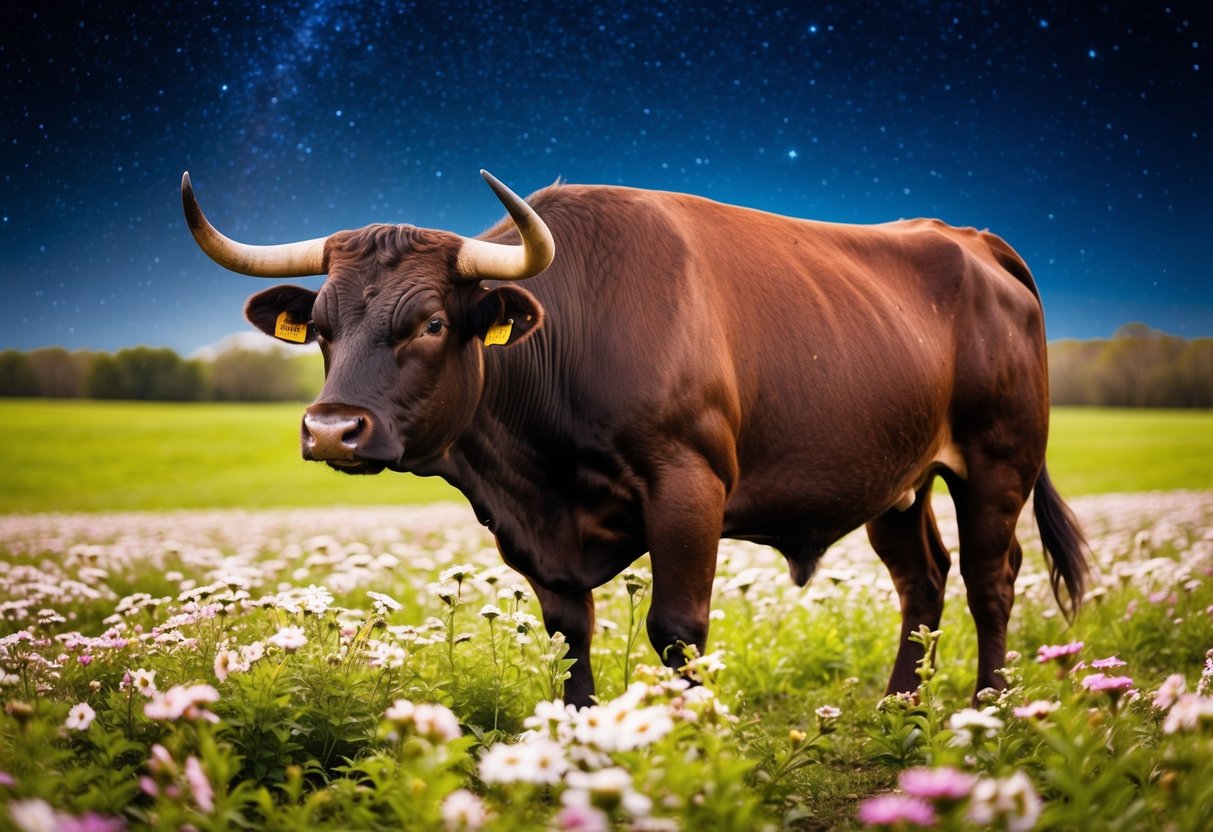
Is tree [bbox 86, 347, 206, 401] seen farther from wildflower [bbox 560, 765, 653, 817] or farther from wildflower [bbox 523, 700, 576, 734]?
wildflower [bbox 560, 765, 653, 817]

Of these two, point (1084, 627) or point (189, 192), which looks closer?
point (189, 192)

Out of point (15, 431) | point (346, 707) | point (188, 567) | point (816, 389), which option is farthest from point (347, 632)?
point (15, 431)

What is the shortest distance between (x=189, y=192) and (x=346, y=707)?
234 cm

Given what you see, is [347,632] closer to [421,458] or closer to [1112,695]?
[421,458]

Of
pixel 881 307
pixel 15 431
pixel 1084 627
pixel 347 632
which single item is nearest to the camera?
pixel 347 632

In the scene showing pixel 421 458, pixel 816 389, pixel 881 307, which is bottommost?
pixel 421 458

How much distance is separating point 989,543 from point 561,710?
398 cm

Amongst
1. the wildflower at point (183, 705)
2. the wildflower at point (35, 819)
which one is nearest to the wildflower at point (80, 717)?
the wildflower at point (183, 705)

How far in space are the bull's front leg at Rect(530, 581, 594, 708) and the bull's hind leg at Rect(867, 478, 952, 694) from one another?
2.25 meters

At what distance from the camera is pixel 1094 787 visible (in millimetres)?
2498

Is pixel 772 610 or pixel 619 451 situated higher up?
pixel 619 451

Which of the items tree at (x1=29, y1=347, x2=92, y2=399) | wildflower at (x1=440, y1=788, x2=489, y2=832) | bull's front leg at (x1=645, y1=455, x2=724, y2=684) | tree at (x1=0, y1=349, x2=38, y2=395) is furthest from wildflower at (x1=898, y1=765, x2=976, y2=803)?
tree at (x1=29, y1=347, x2=92, y2=399)

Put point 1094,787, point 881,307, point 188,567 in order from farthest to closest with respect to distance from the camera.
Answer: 1. point 188,567
2. point 881,307
3. point 1094,787

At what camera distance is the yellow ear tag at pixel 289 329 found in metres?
4.86
